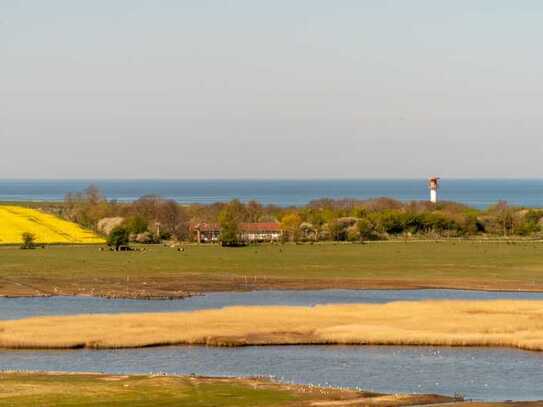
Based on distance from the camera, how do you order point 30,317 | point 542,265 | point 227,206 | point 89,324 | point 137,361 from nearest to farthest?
point 137,361, point 89,324, point 30,317, point 542,265, point 227,206

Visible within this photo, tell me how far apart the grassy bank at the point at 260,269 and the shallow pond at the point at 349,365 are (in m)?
28.5

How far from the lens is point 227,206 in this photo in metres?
179

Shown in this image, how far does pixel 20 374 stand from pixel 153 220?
111937 mm

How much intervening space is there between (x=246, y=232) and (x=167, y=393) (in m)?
103

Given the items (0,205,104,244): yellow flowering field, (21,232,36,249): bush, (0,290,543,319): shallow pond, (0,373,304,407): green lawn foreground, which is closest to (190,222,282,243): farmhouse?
(0,205,104,244): yellow flowering field

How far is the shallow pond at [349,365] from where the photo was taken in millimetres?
50594

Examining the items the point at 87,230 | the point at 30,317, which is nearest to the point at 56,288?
the point at 30,317

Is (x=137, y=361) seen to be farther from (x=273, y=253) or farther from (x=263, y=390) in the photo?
(x=273, y=253)

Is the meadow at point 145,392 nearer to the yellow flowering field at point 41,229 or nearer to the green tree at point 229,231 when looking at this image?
the green tree at point 229,231

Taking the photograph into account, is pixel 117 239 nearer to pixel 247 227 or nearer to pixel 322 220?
pixel 247 227

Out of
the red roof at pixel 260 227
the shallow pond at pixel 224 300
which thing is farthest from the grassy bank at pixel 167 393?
the red roof at pixel 260 227

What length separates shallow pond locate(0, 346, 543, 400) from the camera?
50594 millimetres

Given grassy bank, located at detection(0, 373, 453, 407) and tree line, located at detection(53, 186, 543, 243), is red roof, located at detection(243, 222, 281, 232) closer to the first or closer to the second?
tree line, located at detection(53, 186, 543, 243)

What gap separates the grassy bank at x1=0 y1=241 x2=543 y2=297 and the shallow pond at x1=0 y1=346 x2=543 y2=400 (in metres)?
28.5
